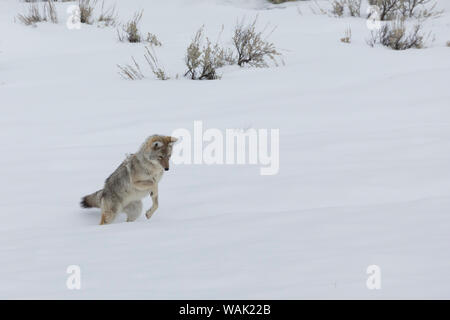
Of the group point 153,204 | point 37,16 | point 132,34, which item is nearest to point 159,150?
point 153,204

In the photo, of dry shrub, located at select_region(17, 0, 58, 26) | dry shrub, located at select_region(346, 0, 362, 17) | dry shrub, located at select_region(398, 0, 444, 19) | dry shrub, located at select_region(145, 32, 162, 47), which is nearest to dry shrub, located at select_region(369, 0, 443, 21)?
dry shrub, located at select_region(398, 0, 444, 19)

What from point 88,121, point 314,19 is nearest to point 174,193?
point 88,121

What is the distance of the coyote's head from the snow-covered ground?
0.38 metres

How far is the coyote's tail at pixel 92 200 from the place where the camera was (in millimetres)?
4637

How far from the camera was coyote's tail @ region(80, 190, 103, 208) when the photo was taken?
464 cm

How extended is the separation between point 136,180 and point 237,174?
104 cm

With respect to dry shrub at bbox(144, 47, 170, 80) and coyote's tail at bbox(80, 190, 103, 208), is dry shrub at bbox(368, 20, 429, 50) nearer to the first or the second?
dry shrub at bbox(144, 47, 170, 80)

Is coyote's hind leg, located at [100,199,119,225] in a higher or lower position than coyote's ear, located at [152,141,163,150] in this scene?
lower

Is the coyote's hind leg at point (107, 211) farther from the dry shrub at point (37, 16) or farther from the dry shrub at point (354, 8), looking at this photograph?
the dry shrub at point (354, 8)

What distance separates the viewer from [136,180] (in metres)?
4.52

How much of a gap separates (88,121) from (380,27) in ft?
19.3

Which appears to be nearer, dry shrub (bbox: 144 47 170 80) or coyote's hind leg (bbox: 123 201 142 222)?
coyote's hind leg (bbox: 123 201 142 222)
